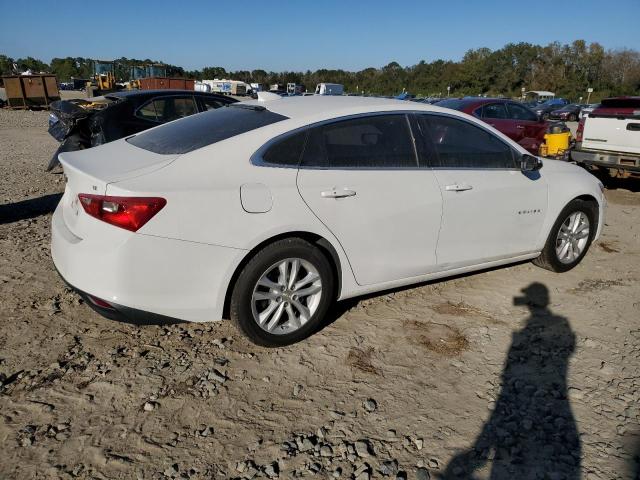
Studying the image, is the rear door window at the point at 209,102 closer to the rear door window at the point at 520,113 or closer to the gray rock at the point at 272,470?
the rear door window at the point at 520,113

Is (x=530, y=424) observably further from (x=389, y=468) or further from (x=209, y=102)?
(x=209, y=102)

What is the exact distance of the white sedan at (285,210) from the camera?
275 cm

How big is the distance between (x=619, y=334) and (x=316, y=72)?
126055mm

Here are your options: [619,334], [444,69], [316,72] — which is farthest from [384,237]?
[316,72]

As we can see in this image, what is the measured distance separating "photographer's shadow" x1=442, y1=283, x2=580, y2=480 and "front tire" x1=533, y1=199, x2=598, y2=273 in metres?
1.22

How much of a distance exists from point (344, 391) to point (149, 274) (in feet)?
4.27

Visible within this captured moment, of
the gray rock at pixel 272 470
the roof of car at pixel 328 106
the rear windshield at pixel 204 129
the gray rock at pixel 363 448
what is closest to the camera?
the gray rock at pixel 272 470

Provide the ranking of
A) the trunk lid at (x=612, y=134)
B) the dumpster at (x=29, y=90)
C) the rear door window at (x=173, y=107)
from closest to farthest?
the rear door window at (x=173, y=107) < the trunk lid at (x=612, y=134) < the dumpster at (x=29, y=90)

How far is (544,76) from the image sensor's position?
88.0 meters

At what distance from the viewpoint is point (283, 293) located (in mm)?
3170

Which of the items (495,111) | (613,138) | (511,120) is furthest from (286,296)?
(511,120)

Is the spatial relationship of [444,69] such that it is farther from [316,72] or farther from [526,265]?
[526,265]

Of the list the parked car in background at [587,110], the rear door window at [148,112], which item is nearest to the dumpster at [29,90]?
the rear door window at [148,112]

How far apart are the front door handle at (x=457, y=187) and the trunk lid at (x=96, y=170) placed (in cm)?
196
